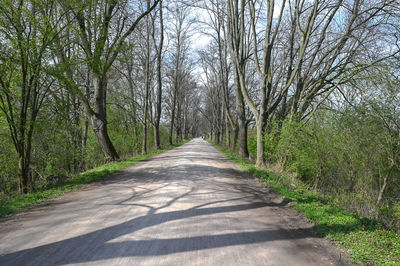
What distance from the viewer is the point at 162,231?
4.02 meters

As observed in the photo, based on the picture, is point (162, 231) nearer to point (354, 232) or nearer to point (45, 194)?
point (354, 232)

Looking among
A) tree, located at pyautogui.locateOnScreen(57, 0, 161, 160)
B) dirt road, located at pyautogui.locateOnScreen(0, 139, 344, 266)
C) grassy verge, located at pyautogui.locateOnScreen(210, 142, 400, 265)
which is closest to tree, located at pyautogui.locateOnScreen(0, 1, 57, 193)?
tree, located at pyautogui.locateOnScreen(57, 0, 161, 160)

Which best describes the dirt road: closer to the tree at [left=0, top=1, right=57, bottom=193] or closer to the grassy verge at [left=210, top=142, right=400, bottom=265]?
the grassy verge at [left=210, top=142, right=400, bottom=265]

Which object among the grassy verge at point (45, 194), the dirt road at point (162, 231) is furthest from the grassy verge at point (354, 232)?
the grassy verge at point (45, 194)

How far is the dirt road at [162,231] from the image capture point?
3273 millimetres

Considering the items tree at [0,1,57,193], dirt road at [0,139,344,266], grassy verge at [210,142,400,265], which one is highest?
tree at [0,1,57,193]

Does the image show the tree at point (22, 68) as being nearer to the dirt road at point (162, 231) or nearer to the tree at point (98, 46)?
the tree at point (98, 46)

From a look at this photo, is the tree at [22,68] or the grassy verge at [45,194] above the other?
the tree at [22,68]

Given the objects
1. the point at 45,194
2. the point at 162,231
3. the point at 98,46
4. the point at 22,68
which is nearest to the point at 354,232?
the point at 162,231

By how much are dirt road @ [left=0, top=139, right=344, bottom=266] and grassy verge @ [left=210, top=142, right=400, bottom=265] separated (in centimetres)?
27

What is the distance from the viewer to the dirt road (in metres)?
3.27

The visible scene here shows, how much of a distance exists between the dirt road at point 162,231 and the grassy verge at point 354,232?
270 millimetres

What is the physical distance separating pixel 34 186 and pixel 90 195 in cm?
284

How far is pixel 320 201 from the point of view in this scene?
6145 mm
